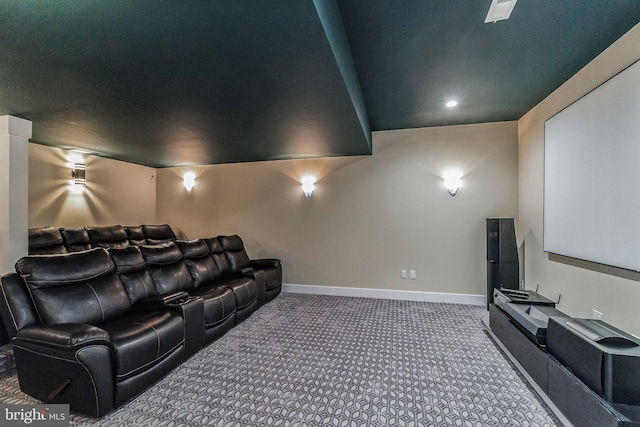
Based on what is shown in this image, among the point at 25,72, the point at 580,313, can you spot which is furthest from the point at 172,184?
the point at 580,313

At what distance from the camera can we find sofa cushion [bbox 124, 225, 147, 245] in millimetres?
4941

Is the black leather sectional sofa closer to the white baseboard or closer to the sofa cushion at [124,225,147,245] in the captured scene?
the white baseboard

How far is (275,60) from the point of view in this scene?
1912 millimetres

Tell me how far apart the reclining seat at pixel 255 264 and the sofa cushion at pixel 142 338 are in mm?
1993

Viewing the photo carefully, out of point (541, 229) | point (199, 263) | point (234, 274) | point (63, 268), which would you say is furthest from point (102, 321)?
point (541, 229)

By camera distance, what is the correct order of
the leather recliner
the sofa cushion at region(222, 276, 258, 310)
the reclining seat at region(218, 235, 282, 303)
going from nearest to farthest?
the sofa cushion at region(222, 276, 258, 310) < the leather recliner < the reclining seat at region(218, 235, 282, 303)

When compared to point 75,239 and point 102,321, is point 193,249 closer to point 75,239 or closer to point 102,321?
point 102,321

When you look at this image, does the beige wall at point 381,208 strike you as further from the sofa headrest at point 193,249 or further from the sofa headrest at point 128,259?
the sofa headrest at point 128,259

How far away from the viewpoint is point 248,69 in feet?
6.68

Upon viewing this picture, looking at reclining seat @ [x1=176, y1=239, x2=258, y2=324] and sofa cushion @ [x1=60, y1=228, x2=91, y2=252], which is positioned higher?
sofa cushion @ [x1=60, y1=228, x2=91, y2=252]

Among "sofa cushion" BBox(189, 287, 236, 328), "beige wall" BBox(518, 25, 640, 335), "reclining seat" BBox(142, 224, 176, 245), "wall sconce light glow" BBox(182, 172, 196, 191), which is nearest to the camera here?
"beige wall" BBox(518, 25, 640, 335)

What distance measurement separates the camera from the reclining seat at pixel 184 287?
9.78 ft

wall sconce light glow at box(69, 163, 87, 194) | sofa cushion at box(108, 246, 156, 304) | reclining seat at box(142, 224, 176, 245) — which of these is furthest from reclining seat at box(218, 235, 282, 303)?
wall sconce light glow at box(69, 163, 87, 194)

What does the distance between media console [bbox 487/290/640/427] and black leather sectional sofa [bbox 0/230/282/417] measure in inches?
118
